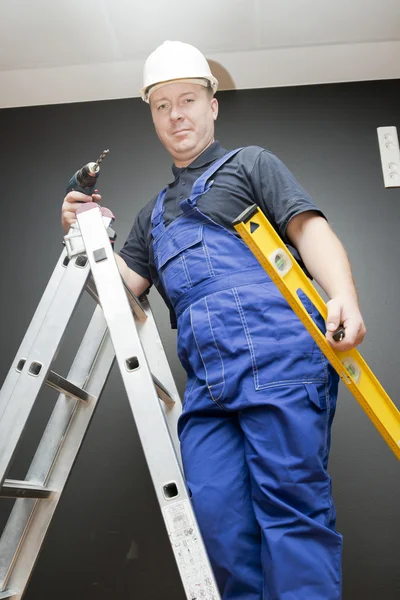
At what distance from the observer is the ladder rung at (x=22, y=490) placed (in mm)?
1345

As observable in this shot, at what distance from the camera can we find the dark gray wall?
2014mm

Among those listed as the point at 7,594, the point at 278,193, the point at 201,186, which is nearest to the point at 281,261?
the point at 278,193

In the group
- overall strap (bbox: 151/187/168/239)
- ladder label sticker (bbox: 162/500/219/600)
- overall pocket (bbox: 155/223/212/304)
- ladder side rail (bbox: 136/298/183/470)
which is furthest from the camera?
ladder side rail (bbox: 136/298/183/470)

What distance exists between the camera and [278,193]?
1.44 metres

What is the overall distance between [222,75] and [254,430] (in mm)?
1684

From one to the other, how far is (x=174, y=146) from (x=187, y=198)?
22 centimetres

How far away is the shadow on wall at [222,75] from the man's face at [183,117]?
33.1 inches

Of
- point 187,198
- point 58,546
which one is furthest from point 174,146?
point 58,546

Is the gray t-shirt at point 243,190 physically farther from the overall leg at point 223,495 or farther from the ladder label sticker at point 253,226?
the overall leg at point 223,495

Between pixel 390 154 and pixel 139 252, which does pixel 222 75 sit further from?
pixel 139 252

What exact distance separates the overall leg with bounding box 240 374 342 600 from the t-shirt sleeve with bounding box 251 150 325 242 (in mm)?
365

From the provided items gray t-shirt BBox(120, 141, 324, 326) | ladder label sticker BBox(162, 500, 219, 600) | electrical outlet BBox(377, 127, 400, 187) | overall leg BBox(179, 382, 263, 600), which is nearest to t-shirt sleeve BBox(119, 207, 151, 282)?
gray t-shirt BBox(120, 141, 324, 326)

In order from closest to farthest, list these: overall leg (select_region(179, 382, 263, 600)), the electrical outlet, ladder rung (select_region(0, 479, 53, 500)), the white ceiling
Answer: overall leg (select_region(179, 382, 263, 600)) → ladder rung (select_region(0, 479, 53, 500)) → the white ceiling → the electrical outlet

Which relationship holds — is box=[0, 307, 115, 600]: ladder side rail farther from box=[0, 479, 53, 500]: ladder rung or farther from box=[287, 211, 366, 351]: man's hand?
box=[287, 211, 366, 351]: man's hand
